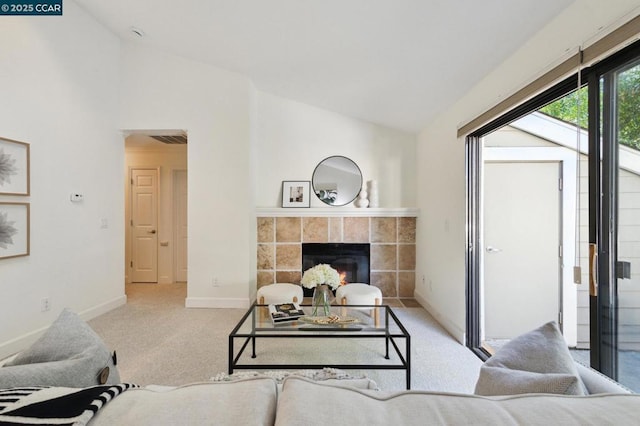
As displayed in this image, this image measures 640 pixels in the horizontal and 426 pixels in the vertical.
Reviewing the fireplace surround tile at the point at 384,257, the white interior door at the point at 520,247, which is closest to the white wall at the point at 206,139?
the fireplace surround tile at the point at 384,257

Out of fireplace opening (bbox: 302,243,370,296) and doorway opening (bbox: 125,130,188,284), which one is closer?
fireplace opening (bbox: 302,243,370,296)

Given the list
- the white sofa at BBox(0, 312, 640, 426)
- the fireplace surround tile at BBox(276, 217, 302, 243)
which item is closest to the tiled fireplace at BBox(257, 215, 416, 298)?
the fireplace surround tile at BBox(276, 217, 302, 243)

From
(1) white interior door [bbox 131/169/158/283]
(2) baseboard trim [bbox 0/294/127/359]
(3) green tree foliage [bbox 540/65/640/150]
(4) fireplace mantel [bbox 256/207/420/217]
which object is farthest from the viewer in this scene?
(1) white interior door [bbox 131/169/158/283]

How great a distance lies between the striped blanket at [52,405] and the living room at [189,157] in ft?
8.22

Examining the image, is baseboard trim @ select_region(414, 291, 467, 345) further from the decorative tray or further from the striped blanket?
the striped blanket

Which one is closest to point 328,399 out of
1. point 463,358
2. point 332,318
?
point 332,318

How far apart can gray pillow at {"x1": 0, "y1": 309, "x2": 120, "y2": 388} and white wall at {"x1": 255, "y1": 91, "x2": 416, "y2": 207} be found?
10.5 feet

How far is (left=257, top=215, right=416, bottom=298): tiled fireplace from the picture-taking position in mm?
3980

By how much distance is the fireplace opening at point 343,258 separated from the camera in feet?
13.2

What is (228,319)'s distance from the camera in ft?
10.5

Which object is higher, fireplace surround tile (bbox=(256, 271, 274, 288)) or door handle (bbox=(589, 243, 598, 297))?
door handle (bbox=(589, 243, 598, 297))

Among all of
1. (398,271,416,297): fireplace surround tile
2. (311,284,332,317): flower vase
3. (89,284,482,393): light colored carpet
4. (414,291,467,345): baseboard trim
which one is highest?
(311,284,332,317): flower vase

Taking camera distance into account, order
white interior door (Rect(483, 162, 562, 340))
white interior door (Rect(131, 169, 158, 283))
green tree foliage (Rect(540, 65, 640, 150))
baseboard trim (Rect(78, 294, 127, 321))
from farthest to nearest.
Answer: white interior door (Rect(131, 169, 158, 283)) < baseboard trim (Rect(78, 294, 127, 321)) < white interior door (Rect(483, 162, 562, 340)) < green tree foliage (Rect(540, 65, 640, 150))

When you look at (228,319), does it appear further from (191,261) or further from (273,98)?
(273,98)
